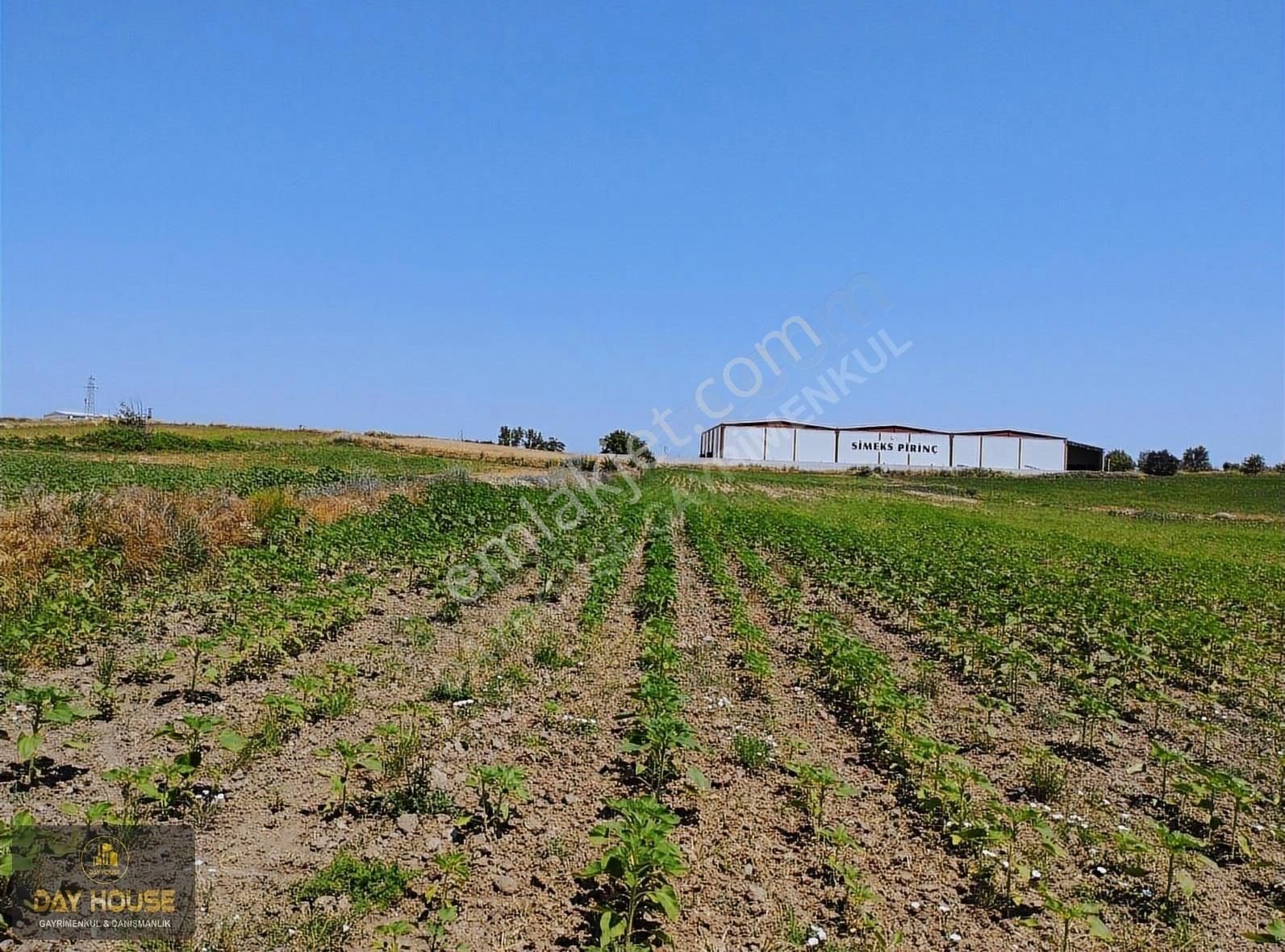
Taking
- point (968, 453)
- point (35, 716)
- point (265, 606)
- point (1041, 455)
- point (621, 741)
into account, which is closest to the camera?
point (35, 716)

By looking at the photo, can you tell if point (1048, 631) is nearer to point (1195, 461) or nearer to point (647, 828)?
point (647, 828)

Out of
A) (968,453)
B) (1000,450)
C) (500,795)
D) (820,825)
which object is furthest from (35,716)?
(1000,450)

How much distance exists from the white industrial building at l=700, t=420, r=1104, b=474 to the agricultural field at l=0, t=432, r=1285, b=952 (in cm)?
6967

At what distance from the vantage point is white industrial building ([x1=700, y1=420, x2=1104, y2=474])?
84.6 metres

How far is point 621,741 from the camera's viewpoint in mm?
6367

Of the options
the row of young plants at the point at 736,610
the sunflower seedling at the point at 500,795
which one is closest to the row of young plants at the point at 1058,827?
the row of young plants at the point at 736,610

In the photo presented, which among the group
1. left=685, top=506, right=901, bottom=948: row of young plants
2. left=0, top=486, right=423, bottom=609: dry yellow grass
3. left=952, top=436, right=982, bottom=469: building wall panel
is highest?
left=952, top=436, right=982, bottom=469: building wall panel

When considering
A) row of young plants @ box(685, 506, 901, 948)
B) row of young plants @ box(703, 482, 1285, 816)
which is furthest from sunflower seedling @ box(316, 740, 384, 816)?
row of young plants @ box(703, 482, 1285, 816)

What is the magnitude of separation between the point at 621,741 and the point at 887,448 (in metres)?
85.3

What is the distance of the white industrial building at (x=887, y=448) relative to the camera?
8456cm

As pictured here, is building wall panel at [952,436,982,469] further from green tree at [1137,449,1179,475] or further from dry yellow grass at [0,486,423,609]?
dry yellow grass at [0,486,423,609]

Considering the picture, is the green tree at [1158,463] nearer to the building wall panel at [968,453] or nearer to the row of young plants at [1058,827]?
the building wall panel at [968,453]

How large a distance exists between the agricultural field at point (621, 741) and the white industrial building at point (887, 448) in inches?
2743

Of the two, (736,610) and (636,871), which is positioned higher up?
(736,610)
